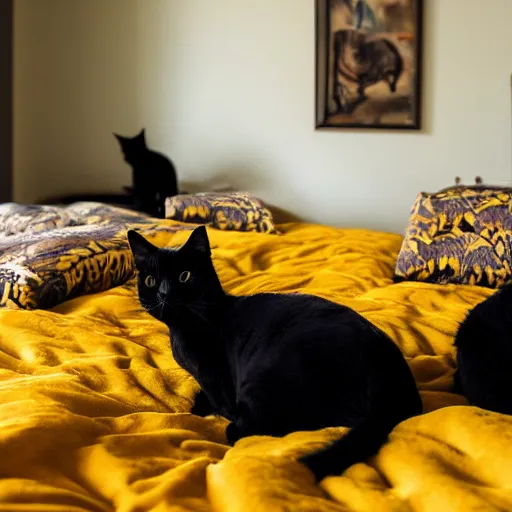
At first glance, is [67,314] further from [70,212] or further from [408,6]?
[408,6]

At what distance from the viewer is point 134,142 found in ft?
10.3

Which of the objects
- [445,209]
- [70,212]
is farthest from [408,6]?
[70,212]

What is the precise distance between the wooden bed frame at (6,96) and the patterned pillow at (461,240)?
2135mm

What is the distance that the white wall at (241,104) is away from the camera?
289 centimetres

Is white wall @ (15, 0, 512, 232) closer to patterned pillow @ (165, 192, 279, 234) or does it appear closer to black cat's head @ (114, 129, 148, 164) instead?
black cat's head @ (114, 129, 148, 164)

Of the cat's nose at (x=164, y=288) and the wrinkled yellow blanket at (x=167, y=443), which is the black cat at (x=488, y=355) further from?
the cat's nose at (x=164, y=288)

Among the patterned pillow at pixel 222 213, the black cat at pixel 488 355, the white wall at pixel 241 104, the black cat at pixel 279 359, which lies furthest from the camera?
the white wall at pixel 241 104

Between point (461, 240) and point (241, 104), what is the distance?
4.81 ft

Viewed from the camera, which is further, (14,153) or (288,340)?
(14,153)

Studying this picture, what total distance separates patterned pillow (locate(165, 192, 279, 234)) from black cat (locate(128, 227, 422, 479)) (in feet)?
4.66

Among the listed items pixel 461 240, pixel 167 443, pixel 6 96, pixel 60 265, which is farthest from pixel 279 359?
pixel 6 96

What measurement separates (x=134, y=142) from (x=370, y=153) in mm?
1058

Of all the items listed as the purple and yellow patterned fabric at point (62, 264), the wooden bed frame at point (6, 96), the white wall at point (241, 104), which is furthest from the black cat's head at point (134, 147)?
the purple and yellow patterned fabric at point (62, 264)

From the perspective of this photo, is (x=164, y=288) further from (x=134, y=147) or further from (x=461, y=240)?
(x=134, y=147)
